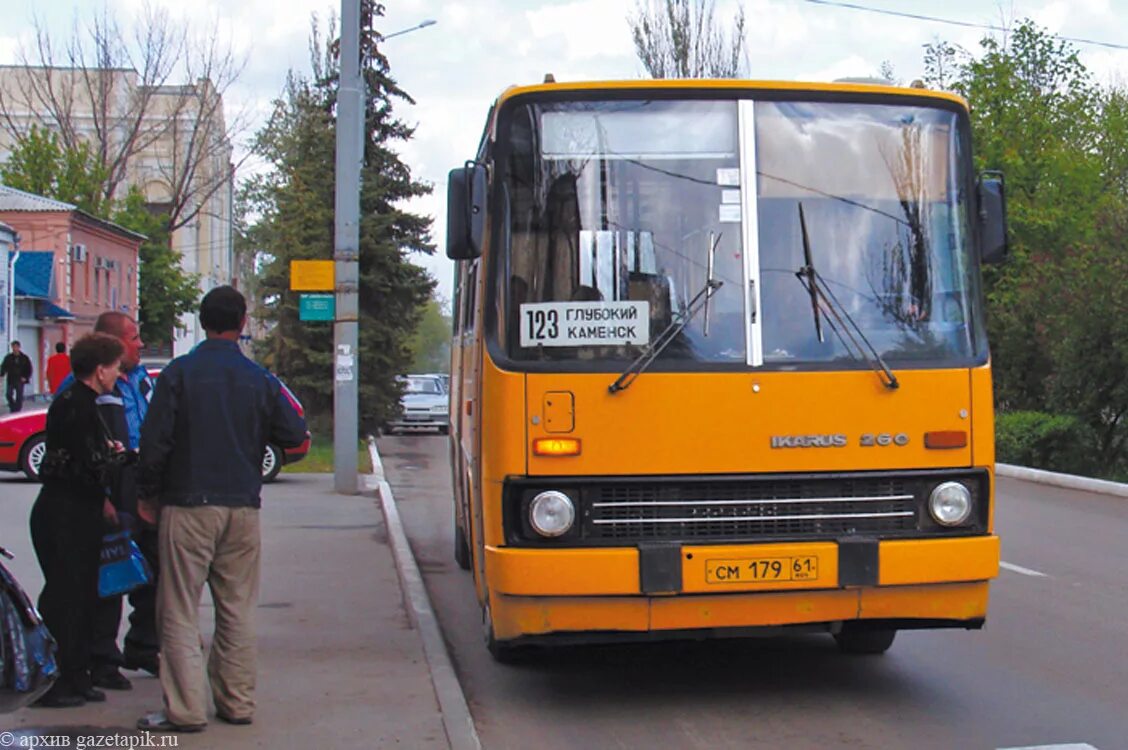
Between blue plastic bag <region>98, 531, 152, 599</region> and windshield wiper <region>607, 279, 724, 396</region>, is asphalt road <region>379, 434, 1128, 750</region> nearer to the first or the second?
windshield wiper <region>607, 279, 724, 396</region>

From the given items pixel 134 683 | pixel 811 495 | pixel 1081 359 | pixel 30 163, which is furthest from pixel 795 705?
pixel 30 163

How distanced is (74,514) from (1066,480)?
16.3 meters

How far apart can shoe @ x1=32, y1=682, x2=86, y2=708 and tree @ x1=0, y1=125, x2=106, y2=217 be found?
53561mm

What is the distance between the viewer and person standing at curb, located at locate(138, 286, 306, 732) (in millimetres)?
6258

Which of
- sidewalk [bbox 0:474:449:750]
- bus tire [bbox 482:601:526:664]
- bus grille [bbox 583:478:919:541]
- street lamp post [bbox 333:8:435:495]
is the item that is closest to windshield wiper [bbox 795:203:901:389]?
bus grille [bbox 583:478:919:541]

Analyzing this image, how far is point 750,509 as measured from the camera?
6.79 meters

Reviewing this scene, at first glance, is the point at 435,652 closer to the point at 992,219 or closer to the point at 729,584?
the point at 729,584

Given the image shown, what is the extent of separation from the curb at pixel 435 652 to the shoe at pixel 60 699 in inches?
66.3

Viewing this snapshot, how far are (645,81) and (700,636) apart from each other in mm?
2707

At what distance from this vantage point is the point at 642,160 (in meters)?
7.05

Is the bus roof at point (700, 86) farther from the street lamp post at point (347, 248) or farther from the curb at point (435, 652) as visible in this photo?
the street lamp post at point (347, 248)

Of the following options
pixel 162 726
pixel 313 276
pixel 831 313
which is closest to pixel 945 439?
pixel 831 313

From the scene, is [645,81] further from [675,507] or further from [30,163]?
[30,163]

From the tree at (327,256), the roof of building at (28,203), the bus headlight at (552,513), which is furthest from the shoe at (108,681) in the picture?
the roof of building at (28,203)
